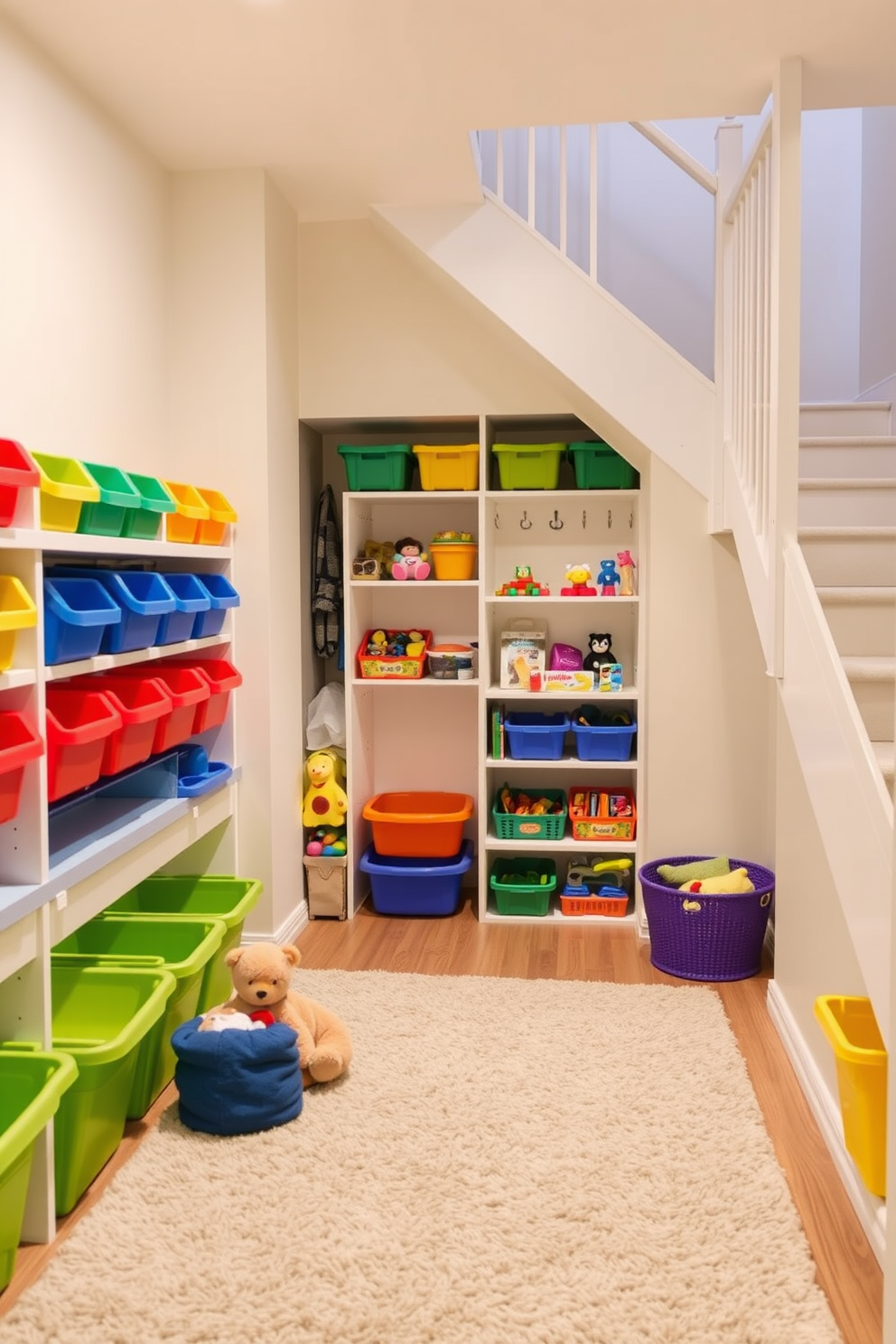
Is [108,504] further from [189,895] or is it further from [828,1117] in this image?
[828,1117]

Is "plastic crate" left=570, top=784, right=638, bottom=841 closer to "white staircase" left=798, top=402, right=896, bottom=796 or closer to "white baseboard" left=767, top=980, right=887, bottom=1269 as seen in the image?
"white baseboard" left=767, top=980, right=887, bottom=1269

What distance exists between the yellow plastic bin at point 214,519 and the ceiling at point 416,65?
1.07 metres

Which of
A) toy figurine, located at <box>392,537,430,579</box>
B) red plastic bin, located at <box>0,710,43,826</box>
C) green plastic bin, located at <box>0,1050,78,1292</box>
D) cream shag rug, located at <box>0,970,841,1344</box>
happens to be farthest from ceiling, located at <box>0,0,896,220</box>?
cream shag rug, located at <box>0,970,841,1344</box>

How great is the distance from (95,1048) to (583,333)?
2.75 meters

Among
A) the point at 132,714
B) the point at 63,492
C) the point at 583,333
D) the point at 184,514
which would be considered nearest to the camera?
the point at 63,492

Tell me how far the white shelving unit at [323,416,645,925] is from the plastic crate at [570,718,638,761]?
40mm

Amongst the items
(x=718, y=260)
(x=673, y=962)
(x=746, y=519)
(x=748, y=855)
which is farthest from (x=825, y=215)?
(x=673, y=962)

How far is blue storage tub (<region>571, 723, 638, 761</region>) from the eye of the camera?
13.5ft

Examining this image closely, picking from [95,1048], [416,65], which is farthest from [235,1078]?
[416,65]

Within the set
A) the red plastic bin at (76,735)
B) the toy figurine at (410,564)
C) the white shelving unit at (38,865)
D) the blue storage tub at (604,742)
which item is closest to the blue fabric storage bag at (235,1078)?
the white shelving unit at (38,865)

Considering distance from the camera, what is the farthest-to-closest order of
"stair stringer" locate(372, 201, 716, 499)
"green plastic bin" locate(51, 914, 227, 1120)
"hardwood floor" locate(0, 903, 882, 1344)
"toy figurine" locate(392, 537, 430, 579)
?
"toy figurine" locate(392, 537, 430, 579) → "stair stringer" locate(372, 201, 716, 499) → "green plastic bin" locate(51, 914, 227, 1120) → "hardwood floor" locate(0, 903, 882, 1344)

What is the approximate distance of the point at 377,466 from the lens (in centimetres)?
422

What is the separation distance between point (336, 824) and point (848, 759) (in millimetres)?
2323

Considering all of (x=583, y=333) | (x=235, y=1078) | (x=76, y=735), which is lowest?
(x=235, y=1078)
